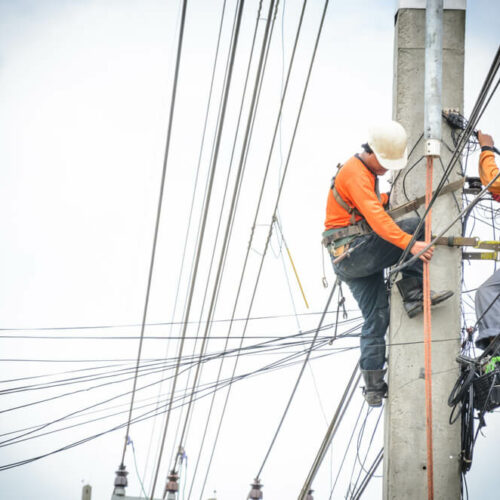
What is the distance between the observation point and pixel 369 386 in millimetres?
7027

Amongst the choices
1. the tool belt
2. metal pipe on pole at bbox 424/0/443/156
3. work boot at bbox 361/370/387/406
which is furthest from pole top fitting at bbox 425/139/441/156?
work boot at bbox 361/370/387/406

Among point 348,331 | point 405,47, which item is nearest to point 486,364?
point 348,331

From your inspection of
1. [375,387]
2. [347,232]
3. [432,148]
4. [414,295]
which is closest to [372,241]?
[347,232]

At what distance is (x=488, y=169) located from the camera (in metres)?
7.11

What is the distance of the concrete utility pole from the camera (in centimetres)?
672

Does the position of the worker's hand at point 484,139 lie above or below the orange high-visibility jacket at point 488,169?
above

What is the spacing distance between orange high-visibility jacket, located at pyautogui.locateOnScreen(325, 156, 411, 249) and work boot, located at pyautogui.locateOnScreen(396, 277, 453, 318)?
0.36 metres

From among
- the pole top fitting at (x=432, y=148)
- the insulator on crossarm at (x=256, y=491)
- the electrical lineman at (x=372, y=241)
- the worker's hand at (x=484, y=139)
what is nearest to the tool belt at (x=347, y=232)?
the electrical lineman at (x=372, y=241)

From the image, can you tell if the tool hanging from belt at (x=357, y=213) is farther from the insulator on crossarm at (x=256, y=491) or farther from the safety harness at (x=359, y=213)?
the insulator on crossarm at (x=256, y=491)

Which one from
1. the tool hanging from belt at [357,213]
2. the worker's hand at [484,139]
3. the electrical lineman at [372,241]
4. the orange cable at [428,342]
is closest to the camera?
the orange cable at [428,342]

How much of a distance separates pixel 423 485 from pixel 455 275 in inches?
57.7

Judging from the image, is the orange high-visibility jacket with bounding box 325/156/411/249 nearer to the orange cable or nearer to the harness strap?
the harness strap

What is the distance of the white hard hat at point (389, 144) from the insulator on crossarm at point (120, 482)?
4259 millimetres

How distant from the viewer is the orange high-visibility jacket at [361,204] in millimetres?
6809
